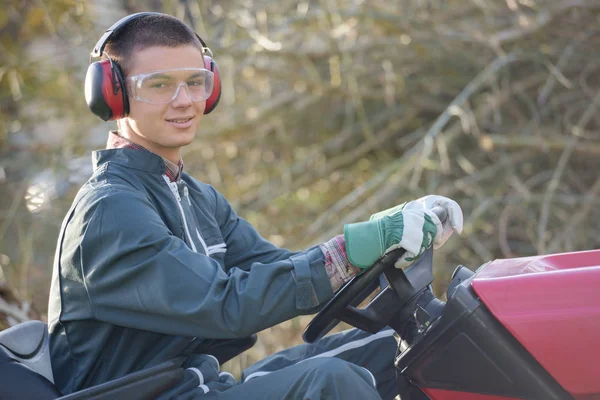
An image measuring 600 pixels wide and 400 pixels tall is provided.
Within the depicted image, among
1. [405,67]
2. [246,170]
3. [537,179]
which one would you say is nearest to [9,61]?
Answer: [246,170]

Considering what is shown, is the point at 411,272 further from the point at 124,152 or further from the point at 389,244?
the point at 124,152

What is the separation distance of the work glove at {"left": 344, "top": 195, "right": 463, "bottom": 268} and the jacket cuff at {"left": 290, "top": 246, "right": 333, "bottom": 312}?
0.07 metres

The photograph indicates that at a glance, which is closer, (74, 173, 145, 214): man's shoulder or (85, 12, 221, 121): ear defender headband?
(74, 173, 145, 214): man's shoulder

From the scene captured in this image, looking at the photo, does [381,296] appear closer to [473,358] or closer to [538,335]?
[473,358]

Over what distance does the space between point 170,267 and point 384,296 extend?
20.9 inches

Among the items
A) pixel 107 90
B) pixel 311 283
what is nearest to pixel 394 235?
pixel 311 283

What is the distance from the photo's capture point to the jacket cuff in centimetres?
172

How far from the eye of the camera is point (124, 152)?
1.99m

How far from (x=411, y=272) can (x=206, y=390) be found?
0.57m

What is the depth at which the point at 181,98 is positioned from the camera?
81.0 inches

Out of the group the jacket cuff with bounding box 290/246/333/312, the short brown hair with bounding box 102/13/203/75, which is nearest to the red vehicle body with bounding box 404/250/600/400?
the jacket cuff with bounding box 290/246/333/312

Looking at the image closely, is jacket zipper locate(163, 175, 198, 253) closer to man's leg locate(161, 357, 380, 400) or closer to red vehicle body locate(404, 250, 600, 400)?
man's leg locate(161, 357, 380, 400)

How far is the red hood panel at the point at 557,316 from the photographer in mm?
1487

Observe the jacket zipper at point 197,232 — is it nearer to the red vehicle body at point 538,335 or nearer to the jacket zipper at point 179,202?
the jacket zipper at point 179,202
